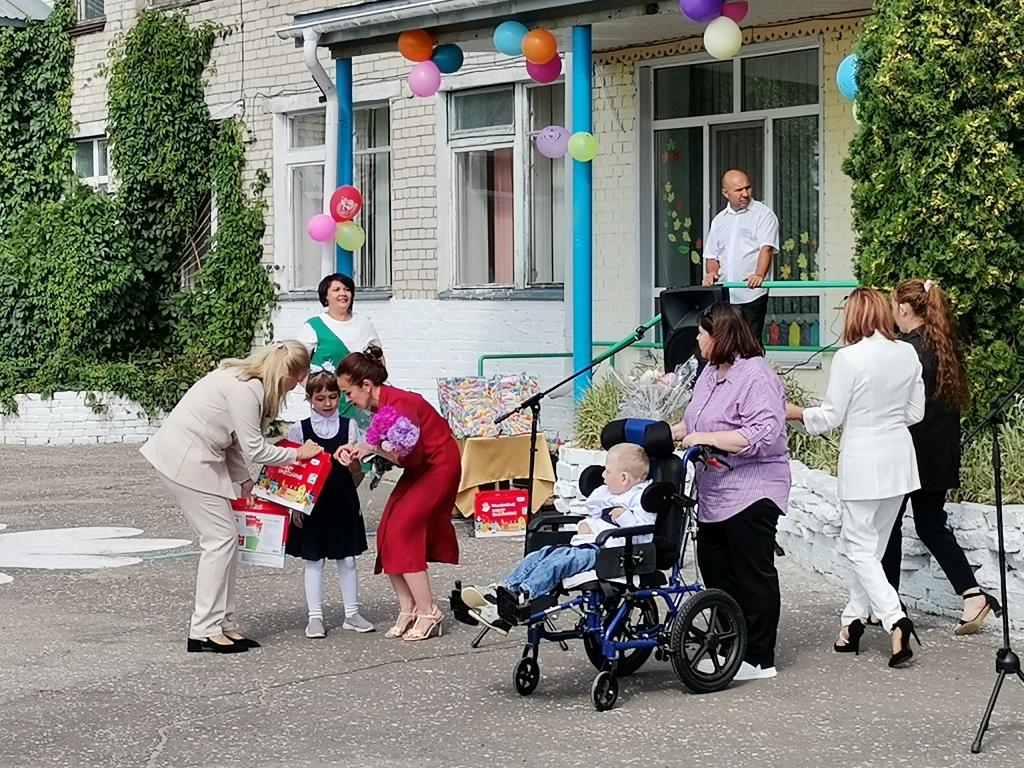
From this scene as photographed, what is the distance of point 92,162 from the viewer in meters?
22.2

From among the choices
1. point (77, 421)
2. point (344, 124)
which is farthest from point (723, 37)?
point (77, 421)

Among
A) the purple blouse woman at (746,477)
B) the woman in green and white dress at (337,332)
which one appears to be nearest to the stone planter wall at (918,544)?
the purple blouse woman at (746,477)

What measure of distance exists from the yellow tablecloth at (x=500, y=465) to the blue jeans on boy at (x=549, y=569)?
184 inches

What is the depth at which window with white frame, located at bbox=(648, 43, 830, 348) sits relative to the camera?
47.2 ft

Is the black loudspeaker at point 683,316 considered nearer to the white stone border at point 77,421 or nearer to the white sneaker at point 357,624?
the white sneaker at point 357,624

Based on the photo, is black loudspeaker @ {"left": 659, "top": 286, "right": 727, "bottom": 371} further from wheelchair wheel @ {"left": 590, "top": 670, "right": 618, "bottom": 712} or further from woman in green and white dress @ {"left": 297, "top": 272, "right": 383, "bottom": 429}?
wheelchair wheel @ {"left": 590, "top": 670, "right": 618, "bottom": 712}

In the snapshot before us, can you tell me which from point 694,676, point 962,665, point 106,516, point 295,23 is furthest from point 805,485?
point 295,23

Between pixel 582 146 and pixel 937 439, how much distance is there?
17.3 feet

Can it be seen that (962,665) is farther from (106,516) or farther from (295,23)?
(295,23)

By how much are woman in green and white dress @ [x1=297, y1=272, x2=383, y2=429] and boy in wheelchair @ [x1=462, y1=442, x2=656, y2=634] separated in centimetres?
391

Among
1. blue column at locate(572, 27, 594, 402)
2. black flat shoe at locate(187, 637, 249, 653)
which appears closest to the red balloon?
blue column at locate(572, 27, 594, 402)

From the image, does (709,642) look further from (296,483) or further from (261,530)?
(261,530)

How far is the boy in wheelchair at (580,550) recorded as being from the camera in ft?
23.7

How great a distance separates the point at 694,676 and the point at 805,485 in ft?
10.2
